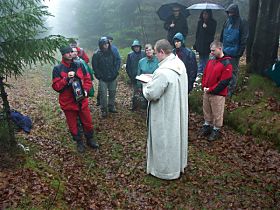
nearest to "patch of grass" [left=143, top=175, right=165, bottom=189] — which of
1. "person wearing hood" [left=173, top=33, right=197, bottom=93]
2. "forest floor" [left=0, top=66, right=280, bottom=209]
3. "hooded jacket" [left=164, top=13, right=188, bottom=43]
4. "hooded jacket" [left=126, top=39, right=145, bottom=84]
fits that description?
"forest floor" [left=0, top=66, right=280, bottom=209]

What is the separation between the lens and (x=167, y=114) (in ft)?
19.9

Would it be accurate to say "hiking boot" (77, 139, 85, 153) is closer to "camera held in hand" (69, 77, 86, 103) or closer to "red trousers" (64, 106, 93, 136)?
"red trousers" (64, 106, 93, 136)

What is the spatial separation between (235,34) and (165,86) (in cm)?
486

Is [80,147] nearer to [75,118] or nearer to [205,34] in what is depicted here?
[75,118]

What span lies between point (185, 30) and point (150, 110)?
637 centimetres

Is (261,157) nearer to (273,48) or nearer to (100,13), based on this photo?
(273,48)

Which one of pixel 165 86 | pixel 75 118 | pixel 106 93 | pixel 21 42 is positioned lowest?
pixel 106 93

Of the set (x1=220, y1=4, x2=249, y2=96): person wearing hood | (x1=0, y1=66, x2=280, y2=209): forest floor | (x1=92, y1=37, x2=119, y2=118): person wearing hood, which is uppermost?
(x1=220, y1=4, x2=249, y2=96): person wearing hood

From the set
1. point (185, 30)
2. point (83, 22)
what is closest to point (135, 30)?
point (83, 22)

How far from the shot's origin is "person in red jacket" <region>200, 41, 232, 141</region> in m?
7.52

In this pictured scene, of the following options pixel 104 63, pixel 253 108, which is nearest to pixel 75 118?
pixel 104 63

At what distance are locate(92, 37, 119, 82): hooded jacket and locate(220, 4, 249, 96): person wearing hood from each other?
12.1 feet

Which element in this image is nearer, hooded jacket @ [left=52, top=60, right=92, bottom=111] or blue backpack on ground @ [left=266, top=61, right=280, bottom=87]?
hooded jacket @ [left=52, top=60, right=92, bottom=111]

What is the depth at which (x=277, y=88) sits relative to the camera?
33.1ft
